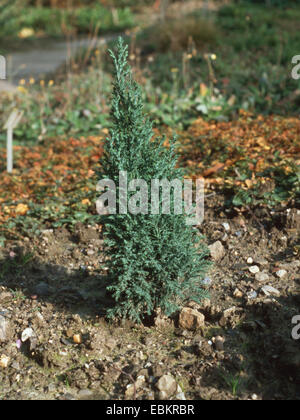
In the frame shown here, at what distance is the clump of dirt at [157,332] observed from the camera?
295cm

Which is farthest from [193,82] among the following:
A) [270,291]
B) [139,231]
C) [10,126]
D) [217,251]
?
[139,231]

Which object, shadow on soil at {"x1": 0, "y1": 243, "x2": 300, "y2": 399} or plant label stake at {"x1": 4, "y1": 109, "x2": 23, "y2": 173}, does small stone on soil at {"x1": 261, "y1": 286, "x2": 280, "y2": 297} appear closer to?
shadow on soil at {"x1": 0, "y1": 243, "x2": 300, "y2": 399}

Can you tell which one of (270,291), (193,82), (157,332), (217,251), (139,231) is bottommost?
(157,332)

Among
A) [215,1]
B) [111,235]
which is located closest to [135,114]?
[111,235]

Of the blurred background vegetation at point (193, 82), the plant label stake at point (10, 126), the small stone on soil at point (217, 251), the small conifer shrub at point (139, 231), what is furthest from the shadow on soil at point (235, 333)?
the plant label stake at point (10, 126)

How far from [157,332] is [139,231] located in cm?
67

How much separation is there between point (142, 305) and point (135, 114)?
1.16 meters

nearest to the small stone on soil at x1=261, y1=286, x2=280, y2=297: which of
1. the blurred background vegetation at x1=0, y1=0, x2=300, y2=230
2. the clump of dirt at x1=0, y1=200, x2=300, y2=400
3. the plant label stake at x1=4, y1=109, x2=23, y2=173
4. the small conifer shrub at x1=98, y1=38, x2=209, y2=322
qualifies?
the clump of dirt at x1=0, y1=200, x2=300, y2=400

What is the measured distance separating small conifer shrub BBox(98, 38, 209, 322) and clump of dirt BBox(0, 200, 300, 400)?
19 centimetres

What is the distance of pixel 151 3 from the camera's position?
15969mm

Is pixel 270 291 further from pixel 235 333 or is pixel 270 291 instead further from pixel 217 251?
pixel 217 251

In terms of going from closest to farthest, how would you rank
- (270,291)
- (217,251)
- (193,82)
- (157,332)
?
(157,332) < (270,291) < (217,251) < (193,82)

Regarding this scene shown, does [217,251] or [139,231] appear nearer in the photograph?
[139,231]

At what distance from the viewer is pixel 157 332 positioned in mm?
3371
